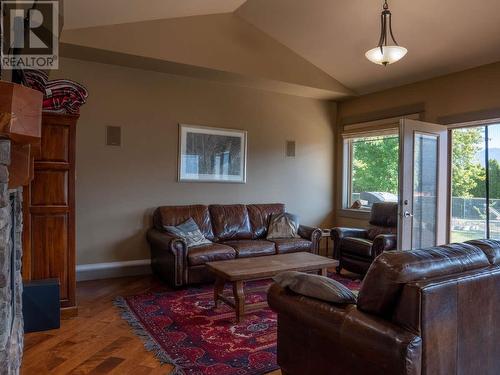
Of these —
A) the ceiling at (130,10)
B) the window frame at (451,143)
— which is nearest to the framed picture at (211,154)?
the ceiling at (130,10)

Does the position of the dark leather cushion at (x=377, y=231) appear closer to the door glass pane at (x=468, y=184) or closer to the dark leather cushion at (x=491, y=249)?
the door glass pane at (x=468, y=184)

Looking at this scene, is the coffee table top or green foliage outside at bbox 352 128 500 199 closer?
the coffee table top

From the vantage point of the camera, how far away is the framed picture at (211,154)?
4.96 metres

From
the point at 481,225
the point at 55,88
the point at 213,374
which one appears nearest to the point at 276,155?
the point at 481,225

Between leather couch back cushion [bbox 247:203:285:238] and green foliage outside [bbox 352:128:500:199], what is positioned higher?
green foliage outside [bbox 352:128:500:199]

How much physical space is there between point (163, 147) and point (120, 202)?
89cm

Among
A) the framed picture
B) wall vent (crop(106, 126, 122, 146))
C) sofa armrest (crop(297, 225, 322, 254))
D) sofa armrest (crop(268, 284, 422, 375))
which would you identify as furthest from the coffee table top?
wall vent (crop(106, 126, 122, 146))

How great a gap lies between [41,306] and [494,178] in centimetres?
492

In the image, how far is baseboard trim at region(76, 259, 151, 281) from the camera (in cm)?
435

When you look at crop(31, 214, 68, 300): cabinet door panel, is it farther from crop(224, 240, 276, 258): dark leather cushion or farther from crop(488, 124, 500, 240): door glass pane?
crop(488, 124, 500, 240): door glass pane

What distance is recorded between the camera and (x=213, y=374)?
2.28 m

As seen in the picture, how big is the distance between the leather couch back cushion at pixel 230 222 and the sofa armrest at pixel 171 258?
782 mm

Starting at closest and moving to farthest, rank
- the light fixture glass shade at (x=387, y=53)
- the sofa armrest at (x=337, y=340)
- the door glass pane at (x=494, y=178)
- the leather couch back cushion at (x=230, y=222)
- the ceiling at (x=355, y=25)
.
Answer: the sofa armrest at (x=337, y=340)
the light fixture glass shade at (x=387, y=53)
the ceiling at (x=355, y=25)
the door glass pane at (x=494, y=178)
the leather couch back cushion at (x=230, y=222)

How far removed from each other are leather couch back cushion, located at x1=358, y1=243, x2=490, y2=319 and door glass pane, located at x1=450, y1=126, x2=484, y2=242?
3.36 m
